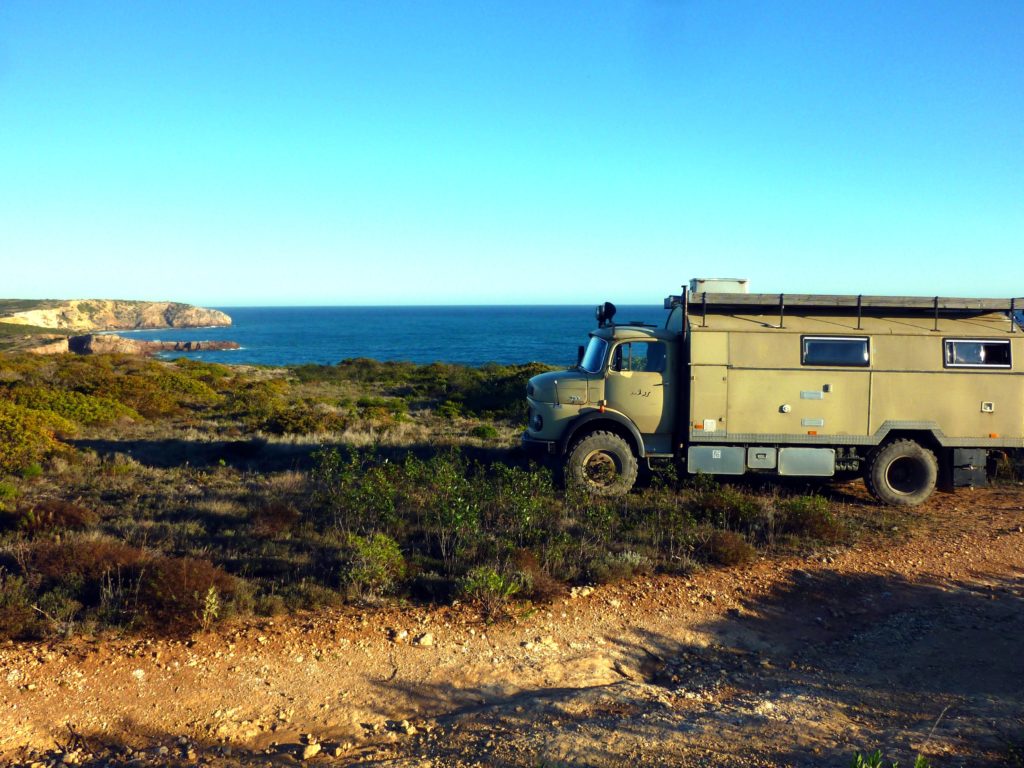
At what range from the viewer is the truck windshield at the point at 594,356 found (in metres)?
12.0

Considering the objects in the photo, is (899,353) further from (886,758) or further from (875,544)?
(886,758)

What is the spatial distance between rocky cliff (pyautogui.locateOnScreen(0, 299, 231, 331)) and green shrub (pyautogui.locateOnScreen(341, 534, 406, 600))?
103 metres

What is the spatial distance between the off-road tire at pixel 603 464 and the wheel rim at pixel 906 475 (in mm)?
4197

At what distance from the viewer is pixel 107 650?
248 inches

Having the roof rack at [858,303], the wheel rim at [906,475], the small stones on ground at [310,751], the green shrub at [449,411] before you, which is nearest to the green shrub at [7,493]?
the small stones on ground at [310,751]

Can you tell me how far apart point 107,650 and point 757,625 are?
6159 millimetres

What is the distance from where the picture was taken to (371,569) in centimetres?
766

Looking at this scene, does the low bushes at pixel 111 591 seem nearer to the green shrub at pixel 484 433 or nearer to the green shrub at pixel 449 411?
the green shrub at pixel 484 433

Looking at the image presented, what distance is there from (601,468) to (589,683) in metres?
5.68

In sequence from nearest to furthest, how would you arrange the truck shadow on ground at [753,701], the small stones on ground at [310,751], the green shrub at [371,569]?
the truck shadow on ground at [753,701]
the small stones on ground at [310,751]
the green shrub at [371,569]

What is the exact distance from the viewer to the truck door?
11.8m

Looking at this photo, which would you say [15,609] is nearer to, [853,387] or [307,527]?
[307,527]

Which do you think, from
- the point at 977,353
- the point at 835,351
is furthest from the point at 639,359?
the point at 977,353

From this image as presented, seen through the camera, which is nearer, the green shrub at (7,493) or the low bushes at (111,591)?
the low bushes at (111,591)
